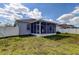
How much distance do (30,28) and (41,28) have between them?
Result: 16 centimetres

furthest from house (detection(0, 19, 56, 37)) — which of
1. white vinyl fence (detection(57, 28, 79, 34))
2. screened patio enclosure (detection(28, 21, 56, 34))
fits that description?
white vinyl fence (detection(57, 28, 79, 34))

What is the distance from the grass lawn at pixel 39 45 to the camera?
4711 millimetres

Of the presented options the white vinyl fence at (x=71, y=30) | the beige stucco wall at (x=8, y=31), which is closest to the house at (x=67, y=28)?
the white vinyl fence at (x=71, y=30)

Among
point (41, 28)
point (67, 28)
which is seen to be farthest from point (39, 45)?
point (67, 28)

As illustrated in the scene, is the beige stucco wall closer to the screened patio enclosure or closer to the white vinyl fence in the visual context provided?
the screened patio enclosure

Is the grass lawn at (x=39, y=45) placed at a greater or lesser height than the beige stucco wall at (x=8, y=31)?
lesser

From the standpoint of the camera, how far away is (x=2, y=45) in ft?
15.5

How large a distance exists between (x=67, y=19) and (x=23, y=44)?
2.47 feet

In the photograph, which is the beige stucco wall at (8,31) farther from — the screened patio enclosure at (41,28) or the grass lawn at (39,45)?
the screened patio enclosure at (41,28)

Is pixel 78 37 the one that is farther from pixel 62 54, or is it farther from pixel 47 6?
pixel 47 6

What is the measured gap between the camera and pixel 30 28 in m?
4.73

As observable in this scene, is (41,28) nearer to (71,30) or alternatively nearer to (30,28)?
(30,28)

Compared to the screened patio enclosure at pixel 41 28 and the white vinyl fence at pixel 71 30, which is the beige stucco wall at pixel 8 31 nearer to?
the screened patio enclosure at pixel 41 28

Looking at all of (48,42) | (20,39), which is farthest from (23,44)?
(48,42)
